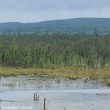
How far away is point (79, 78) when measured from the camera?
12644cm

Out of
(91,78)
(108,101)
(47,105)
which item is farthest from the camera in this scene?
(91,78)

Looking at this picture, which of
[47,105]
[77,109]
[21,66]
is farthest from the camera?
[21,66]

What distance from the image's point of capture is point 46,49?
186 metres

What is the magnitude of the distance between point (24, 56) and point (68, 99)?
103448 millimetres

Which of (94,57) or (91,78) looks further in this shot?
(94,57)

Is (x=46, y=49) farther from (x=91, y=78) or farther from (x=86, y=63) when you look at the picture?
(x=91, y=78)

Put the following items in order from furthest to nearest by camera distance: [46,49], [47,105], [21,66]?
[46,49] → [21,66] → [47,105]

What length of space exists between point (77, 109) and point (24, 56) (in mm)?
115470

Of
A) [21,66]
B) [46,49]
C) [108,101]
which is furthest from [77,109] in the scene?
[46,49]

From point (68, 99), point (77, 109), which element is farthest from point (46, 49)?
point (77, 109)

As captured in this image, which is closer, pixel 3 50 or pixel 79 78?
pixel 79 78

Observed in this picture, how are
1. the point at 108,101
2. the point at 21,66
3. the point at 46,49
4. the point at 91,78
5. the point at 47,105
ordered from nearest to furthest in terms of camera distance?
the point at 47,105
the point at 108,101
the point at 91,78
the point at 21,66
the point at 46,49

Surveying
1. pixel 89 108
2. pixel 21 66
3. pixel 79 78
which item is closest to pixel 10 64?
pixel 21 66

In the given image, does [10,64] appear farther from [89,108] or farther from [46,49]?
[89,108]
